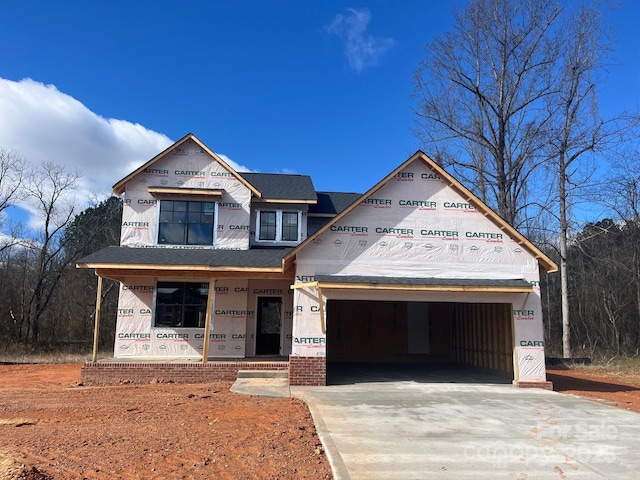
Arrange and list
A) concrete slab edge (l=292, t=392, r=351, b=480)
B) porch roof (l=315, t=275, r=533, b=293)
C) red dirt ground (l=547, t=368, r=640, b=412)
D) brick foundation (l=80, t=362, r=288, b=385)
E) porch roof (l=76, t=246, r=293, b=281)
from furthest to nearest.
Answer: porch roof (l=76, t=246, r=293, b=281) < brick foundation (l=80, t=362, r=288, b=385) < porch roof (l=315, t=275, r=533, b=293) < red dirt ground (l=547, t=368, r=640, b=412) < concrete slab edge (l=292, t=392, r=351, b=480)

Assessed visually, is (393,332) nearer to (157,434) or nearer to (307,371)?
(307,371)

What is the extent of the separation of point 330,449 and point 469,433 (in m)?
2.51

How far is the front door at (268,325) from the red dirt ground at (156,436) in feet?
15.1

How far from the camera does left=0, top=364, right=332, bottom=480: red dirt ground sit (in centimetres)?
538

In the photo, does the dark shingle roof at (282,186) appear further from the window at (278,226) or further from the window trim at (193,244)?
the window trim at (193,244)

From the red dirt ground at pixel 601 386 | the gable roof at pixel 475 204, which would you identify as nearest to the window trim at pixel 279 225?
the gable roof at pixel 475 204

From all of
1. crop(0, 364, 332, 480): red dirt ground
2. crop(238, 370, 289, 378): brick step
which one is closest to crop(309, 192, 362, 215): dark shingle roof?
crop(238, 370, 289, 378): brick step

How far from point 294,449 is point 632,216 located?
95.2 ft

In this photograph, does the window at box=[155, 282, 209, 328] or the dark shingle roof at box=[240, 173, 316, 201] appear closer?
the window at box=[155, 282, 209, 328]

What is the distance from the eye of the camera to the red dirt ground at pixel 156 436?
5.38 m

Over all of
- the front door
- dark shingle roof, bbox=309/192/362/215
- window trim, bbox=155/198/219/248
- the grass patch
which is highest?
dark shingle roof, bbox=309/192/362/215

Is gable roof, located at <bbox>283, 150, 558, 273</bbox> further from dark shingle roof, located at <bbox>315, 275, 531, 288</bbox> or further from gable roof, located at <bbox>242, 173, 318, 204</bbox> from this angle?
gable roof, located at <bbox>242, 173, 318, 204</bbox>

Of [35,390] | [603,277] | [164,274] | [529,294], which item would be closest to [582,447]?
[529,294]

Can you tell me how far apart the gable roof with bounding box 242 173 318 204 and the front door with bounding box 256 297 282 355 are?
394 cm
